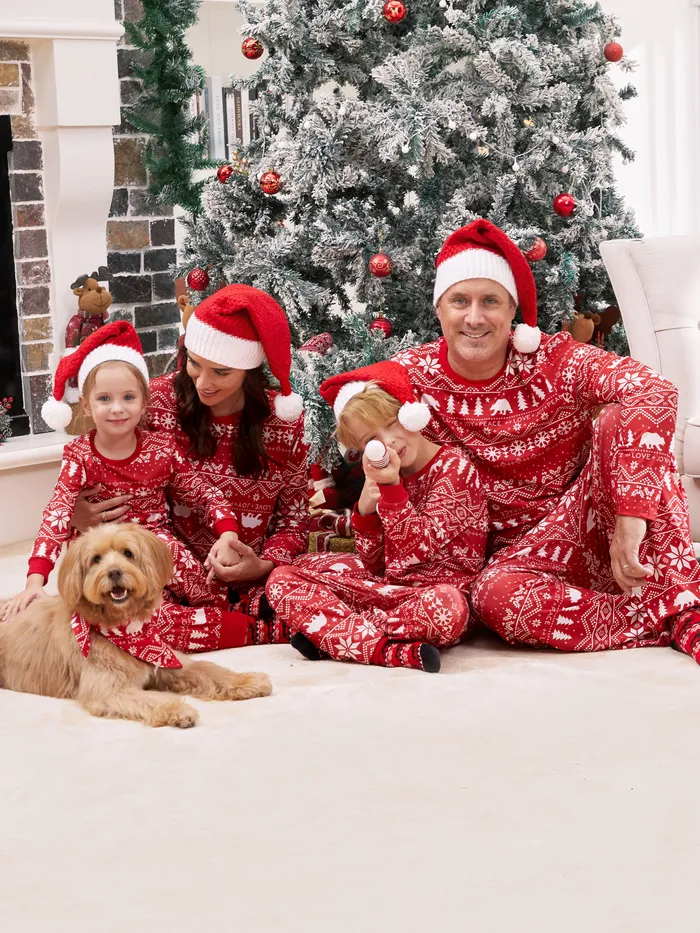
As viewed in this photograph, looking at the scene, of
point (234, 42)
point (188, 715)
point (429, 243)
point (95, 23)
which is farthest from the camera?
point (234, 42)

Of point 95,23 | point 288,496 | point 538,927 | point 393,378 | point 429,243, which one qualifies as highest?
point 95,23

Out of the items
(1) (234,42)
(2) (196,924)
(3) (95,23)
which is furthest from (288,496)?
(1) (234,42)

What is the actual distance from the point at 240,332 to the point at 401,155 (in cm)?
92

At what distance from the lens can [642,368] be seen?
2506 mm

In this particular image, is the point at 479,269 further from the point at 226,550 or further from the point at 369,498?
the point at 226,550

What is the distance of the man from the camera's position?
2446mm

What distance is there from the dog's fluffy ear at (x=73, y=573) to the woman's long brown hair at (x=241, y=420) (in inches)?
26.1

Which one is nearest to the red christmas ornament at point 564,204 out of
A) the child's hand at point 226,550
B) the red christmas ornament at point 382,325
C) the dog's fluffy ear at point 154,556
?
the red christmas ornament at point 382,325

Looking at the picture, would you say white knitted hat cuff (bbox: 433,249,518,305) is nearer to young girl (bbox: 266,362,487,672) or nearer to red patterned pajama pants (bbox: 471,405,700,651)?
young girl (bbox: 266,362,487,672)

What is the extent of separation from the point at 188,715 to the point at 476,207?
2014 mm

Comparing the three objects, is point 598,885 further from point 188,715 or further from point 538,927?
point 188,715

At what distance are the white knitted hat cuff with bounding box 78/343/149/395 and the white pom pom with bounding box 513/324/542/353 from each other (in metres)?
0.88

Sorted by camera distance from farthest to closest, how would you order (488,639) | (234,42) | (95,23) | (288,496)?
(234,42) < (95,23) < (288,496) < (488,639)

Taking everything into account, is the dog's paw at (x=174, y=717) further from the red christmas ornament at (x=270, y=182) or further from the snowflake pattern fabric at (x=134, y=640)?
the red christmas ornament at (x=270, y=182)
